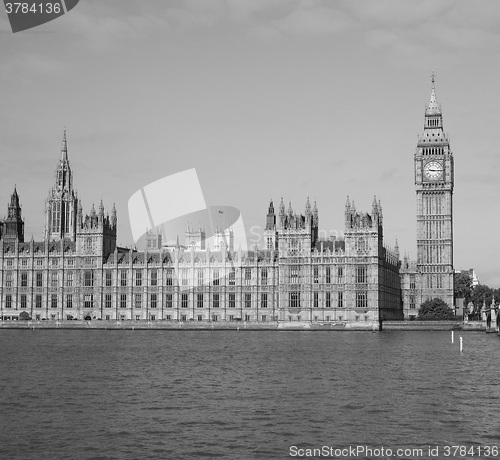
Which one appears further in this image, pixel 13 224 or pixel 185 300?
pixel 13 224

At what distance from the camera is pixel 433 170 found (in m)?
164

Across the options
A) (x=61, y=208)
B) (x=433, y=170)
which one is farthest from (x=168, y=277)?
(x=433, y=170)

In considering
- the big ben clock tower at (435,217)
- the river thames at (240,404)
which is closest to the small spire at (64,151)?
the big ben clock tower at (435,217)

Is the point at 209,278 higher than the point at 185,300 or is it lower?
higher

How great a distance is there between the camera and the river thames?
36.8 m

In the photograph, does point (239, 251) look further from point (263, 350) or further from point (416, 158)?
point (263, 350)

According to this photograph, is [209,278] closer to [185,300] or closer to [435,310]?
[185,300]

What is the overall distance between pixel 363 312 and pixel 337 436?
10531cm

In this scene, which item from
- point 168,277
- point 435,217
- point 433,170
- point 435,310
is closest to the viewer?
point 435,310

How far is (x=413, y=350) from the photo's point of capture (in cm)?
8781

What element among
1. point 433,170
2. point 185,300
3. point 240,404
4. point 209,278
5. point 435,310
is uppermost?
point 433,170

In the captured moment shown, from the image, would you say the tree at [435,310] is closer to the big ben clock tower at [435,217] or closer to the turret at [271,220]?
the big ben clock tower at [435,217]

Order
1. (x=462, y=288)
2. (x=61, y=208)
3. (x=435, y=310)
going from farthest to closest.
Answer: (x=462, y=288) → (x=61, y=208) → (x=435, y=310)

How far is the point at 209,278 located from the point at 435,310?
118 ft
